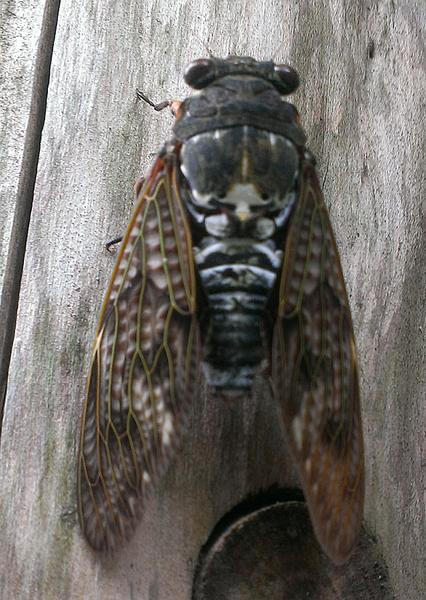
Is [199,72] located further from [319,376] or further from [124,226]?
[319,376]

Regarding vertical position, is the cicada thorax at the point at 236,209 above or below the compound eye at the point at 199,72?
below

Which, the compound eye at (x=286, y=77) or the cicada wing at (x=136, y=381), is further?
the compound eye at (x=286, y=77)

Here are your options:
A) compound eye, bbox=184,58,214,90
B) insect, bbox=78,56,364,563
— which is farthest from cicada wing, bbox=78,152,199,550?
compound eye, bbox=184,58,214,90

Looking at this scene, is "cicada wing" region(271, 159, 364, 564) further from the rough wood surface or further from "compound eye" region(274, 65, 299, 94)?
"compound eye" region(274, 65, 299, 94)

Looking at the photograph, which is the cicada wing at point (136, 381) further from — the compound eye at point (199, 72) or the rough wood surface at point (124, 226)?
the compound eye at point (199, 72)

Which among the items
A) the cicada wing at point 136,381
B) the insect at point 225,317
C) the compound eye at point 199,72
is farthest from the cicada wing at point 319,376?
the compound eye at point 199,72

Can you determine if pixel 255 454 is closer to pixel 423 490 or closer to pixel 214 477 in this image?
pixel 214 477

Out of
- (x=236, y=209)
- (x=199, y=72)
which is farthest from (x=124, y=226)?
(x=199, y=72)
